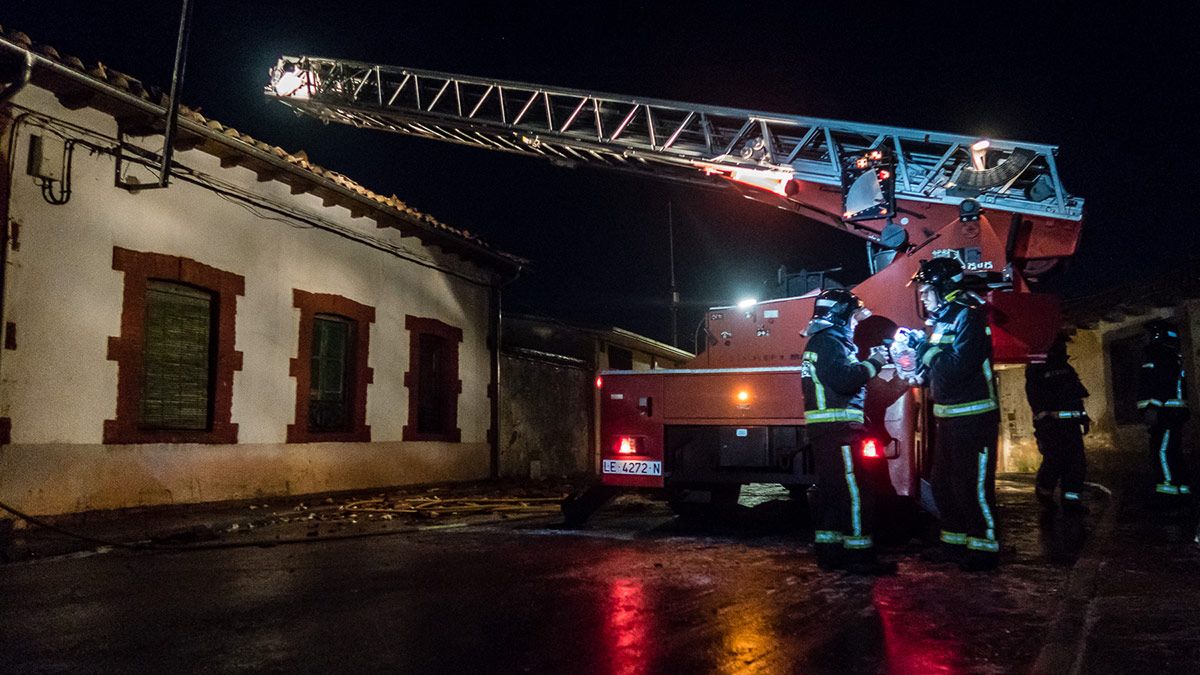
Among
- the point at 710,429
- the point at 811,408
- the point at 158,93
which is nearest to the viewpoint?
the point at 811,408

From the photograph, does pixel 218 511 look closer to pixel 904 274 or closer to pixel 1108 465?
pixel 904 274

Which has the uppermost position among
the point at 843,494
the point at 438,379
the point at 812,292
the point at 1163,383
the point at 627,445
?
the point at 812,292

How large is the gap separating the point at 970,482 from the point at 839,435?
0.85 m

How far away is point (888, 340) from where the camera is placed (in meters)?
6.34

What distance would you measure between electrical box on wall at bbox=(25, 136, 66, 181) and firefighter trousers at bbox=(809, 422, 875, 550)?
7.68 meters

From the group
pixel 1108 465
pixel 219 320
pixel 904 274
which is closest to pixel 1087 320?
pixel 1108 465

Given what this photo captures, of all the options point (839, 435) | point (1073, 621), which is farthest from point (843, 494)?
point (1073, 621)

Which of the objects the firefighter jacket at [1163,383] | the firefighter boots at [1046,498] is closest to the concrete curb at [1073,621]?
the firefighter jacket at [1163,383]

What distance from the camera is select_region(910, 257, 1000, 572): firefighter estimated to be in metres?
5.18

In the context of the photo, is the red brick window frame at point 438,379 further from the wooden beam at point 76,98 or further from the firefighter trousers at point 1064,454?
the firefighter trousers at point 1064,454

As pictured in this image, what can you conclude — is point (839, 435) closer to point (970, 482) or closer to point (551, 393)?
point (970, 482)

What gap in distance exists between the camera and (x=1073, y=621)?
3723 mm

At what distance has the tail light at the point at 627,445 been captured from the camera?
712 centimetres

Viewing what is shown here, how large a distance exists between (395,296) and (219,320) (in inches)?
137
